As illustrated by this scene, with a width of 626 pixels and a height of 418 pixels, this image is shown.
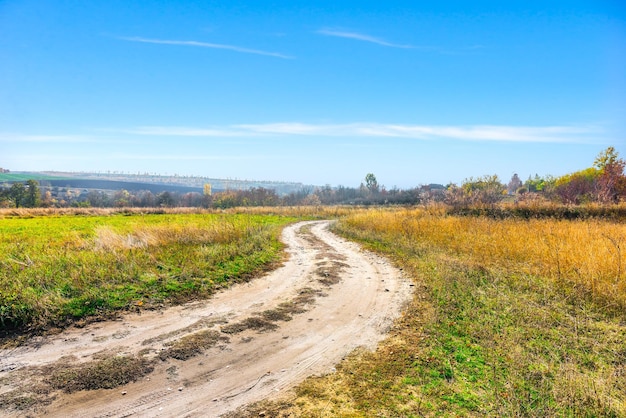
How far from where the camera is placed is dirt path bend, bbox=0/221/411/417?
4.16 metres

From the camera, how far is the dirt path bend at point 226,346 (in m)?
4.16

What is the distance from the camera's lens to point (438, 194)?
42.9 m

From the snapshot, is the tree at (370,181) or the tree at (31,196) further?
the tree at (370,181)

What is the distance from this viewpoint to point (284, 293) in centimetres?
884

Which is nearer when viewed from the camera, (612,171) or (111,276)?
(111,276)

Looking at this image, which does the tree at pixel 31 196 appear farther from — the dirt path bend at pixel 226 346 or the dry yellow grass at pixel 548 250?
the dirt path bend at pixel 226 346

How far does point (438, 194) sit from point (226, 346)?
41787 mm

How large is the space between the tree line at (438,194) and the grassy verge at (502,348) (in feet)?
57.7

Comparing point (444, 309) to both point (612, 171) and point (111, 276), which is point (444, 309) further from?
point (612, 171)

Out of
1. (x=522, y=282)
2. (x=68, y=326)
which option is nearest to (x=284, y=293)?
(x=68, y=326)

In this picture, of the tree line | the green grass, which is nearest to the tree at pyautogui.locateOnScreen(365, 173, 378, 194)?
the tree line

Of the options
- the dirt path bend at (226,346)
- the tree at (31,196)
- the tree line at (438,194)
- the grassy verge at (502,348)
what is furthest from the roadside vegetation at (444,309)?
the tree at (31,196)

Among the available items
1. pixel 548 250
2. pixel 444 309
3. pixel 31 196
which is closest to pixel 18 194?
pixel 31 196

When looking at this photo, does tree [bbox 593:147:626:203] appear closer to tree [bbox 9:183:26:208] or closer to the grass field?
the grass field
